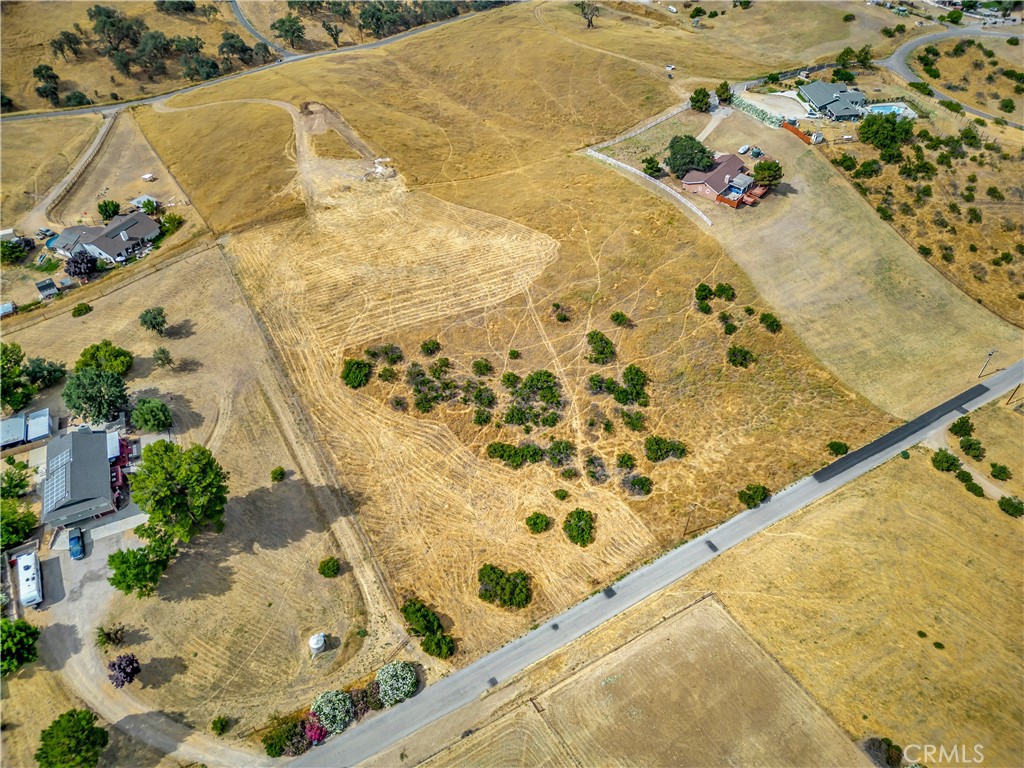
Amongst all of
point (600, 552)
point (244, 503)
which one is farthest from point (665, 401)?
point (244, 503)

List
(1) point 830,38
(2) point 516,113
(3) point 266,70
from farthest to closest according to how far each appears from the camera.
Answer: (3) point 266,70 → (1) point 830,38 → (2) point 516,113

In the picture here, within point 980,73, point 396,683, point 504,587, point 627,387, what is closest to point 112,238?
point 396,683

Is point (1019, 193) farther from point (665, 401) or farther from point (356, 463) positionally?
point (356, 463)

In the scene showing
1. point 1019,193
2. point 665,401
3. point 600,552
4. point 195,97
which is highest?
point 195,97

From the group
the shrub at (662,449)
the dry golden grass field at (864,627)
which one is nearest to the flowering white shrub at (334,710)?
the dry golden grass field at (864,627)

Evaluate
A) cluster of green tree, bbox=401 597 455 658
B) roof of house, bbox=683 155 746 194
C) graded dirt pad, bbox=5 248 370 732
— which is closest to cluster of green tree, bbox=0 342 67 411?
graded dirt pad, bbox=5 248 370 732

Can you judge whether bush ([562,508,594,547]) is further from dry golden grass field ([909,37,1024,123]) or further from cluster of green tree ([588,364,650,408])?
dry golden grass field ([909,37,1024,123])

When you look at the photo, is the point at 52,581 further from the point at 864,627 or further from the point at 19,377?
the point at 864,627
